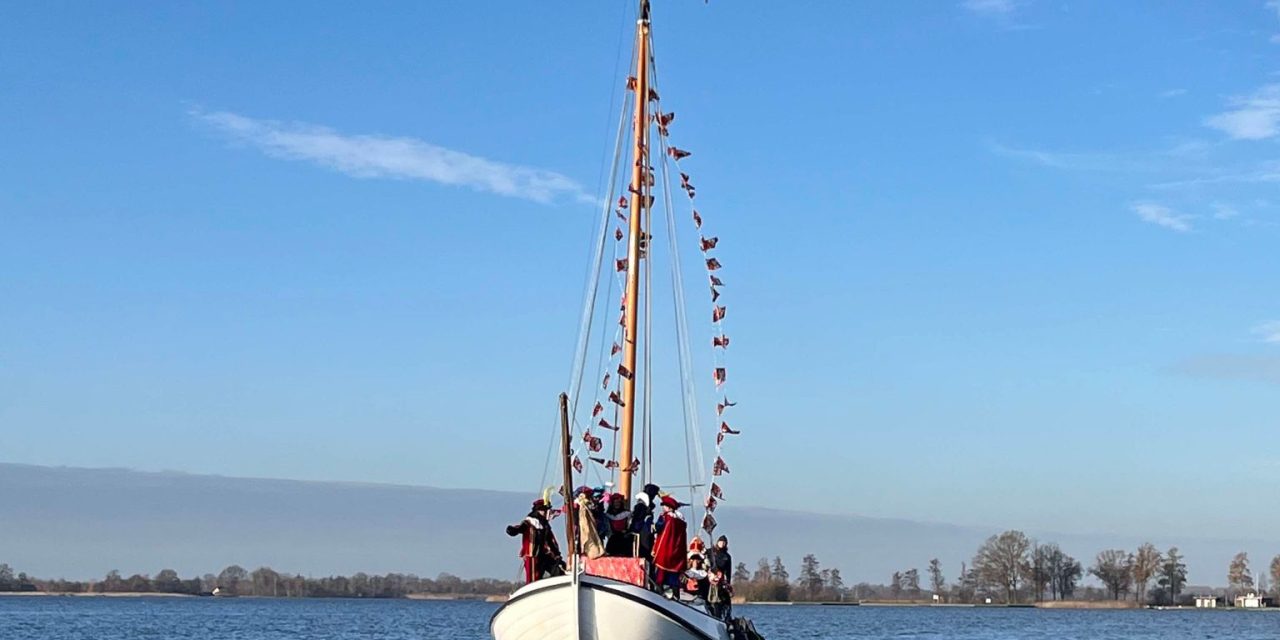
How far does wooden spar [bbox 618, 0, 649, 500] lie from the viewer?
123ft

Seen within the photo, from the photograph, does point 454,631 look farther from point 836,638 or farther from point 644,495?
point 644,495

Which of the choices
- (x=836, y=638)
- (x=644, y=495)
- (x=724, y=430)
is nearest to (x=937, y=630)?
(x=836, y=638)

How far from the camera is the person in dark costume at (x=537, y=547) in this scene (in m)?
32.6

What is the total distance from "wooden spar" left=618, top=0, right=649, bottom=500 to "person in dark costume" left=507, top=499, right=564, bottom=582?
3544mm

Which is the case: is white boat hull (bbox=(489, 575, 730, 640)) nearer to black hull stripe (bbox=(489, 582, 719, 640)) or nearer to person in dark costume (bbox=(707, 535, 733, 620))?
black hull stripe (bbox=(489, 582, 719, 640))

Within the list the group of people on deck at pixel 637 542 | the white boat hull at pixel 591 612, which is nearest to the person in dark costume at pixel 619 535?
the group of people on deck at pixel 637 542

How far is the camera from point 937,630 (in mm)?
107938

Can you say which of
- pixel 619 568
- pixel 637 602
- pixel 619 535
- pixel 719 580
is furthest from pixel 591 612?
pixel 719 580

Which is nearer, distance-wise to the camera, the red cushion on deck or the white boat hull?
the white boat hull

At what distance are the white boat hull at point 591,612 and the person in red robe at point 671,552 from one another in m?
1.55

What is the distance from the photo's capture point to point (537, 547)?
32688 millimetres

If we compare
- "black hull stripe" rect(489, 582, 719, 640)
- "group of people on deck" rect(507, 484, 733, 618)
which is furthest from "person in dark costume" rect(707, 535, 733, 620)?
"black hull stripe" rect(489, 582, 719, 640)

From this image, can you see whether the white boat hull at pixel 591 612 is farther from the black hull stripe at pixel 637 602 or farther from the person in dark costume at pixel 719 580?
the person in dark costume at pixel 719 580

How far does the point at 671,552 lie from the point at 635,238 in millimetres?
8685
